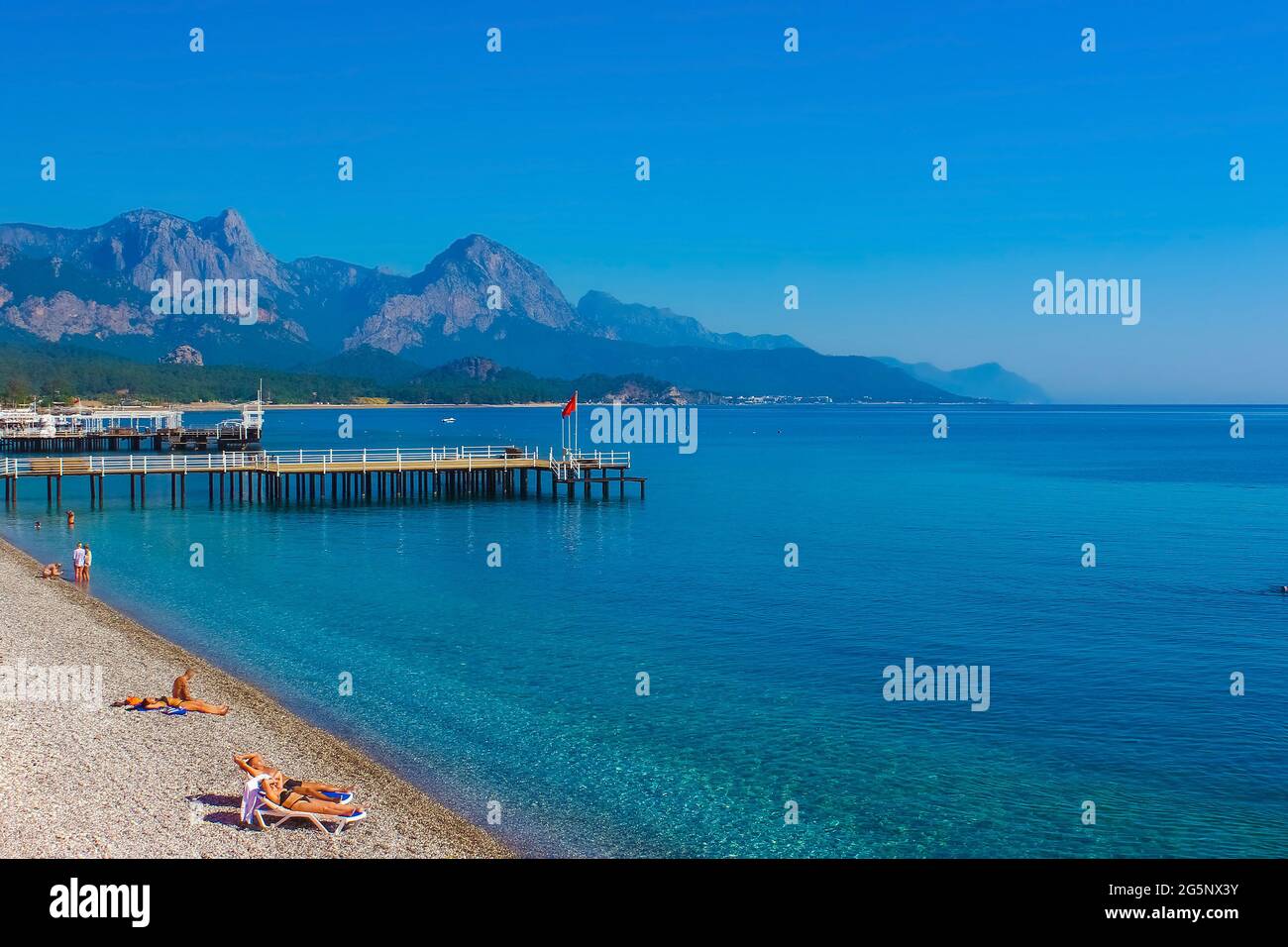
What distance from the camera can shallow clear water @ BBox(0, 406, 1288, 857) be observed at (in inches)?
763

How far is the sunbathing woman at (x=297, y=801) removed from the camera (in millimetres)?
16891

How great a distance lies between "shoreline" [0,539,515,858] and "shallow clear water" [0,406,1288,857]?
1.24 meters

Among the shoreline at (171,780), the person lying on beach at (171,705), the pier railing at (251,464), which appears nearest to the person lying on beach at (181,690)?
the person lying on beach at (171,705)

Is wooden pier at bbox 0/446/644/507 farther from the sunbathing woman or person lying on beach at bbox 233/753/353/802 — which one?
the sunbathing woman

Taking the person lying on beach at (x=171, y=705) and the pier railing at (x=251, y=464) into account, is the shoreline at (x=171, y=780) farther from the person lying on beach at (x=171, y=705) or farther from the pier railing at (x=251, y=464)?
the pier railing at (x=251, y=464)

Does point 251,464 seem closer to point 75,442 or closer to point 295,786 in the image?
point 75,442

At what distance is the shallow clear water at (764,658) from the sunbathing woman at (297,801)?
2733 millimetres

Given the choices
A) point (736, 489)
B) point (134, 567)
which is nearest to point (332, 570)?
point (134, 567)

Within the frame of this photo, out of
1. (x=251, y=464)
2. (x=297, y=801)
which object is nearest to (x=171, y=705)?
(x=297, y=801)

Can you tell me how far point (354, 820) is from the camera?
17.2 metres

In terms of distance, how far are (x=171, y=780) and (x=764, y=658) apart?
16.5 meters

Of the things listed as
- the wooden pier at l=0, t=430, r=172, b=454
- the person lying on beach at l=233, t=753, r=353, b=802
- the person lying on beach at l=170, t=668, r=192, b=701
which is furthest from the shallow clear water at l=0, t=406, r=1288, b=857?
the wooden pier at l=0, t=430, r=172, b=454

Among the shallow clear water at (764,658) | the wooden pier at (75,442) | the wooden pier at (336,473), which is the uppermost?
the wooden pier at (75,442)
